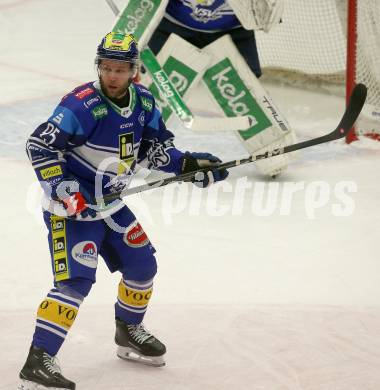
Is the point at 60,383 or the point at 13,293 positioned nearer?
the point at 60,383

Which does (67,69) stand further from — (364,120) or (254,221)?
(254,221)

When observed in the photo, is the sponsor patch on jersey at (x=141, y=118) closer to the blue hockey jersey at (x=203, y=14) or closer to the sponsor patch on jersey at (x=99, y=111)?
the sponsor patch on jersey at (x=99, y=111)

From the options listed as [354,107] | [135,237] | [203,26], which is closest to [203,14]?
[203,26]

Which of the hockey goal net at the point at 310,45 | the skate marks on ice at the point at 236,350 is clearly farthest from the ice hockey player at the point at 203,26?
the skate marks on ice at the point at 236,350

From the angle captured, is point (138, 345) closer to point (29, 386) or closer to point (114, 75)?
point (29, 386)

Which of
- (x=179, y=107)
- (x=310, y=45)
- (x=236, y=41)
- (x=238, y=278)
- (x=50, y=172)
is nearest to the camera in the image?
(x=50, y=172)

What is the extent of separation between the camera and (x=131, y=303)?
10.2 feet

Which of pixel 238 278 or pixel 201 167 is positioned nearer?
pixel 201 167

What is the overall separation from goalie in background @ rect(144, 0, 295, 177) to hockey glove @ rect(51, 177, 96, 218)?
2.26 metres

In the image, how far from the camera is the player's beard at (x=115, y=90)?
9.30 ft

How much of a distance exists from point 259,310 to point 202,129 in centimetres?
160

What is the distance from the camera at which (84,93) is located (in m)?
2.82

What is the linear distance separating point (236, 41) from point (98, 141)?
2.36 metres

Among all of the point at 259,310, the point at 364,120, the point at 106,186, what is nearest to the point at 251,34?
the point at 364,120
